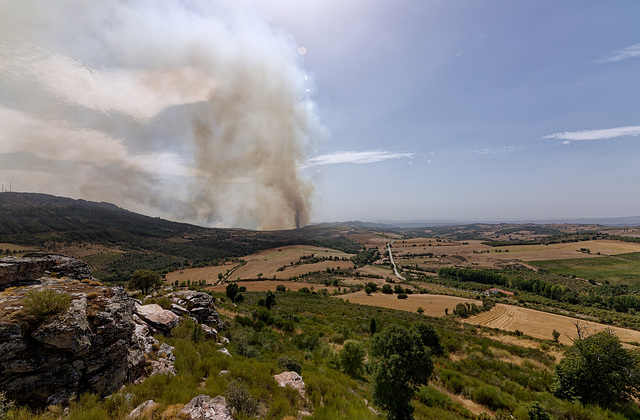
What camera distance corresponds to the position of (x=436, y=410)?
34.8 feet

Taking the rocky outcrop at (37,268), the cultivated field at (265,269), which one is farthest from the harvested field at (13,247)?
the rocky outcrop at (37,268)

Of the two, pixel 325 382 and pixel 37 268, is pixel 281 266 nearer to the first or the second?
pixel 37 268

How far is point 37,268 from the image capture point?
1021 cm

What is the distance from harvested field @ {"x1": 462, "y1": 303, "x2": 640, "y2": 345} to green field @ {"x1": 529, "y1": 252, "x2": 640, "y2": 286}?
2672 inches

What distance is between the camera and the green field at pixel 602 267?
82.3m

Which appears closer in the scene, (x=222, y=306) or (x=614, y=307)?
(x=222, y=306)

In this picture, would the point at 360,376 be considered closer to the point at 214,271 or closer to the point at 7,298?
the point at 7,298

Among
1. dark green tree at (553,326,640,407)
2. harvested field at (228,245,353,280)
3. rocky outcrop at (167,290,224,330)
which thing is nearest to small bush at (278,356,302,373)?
rocky outcrop at (167,290,224,330)

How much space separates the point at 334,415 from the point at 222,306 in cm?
2154

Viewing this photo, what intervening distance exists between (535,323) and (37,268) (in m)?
61.8

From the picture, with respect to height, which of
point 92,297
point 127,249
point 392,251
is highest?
point 92,297

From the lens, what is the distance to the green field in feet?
270

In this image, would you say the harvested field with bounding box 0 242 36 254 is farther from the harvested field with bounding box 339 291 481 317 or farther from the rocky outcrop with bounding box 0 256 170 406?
the rocky outcrop with bounding box 0 256 170 406

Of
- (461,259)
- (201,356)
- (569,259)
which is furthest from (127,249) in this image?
(569,259)
